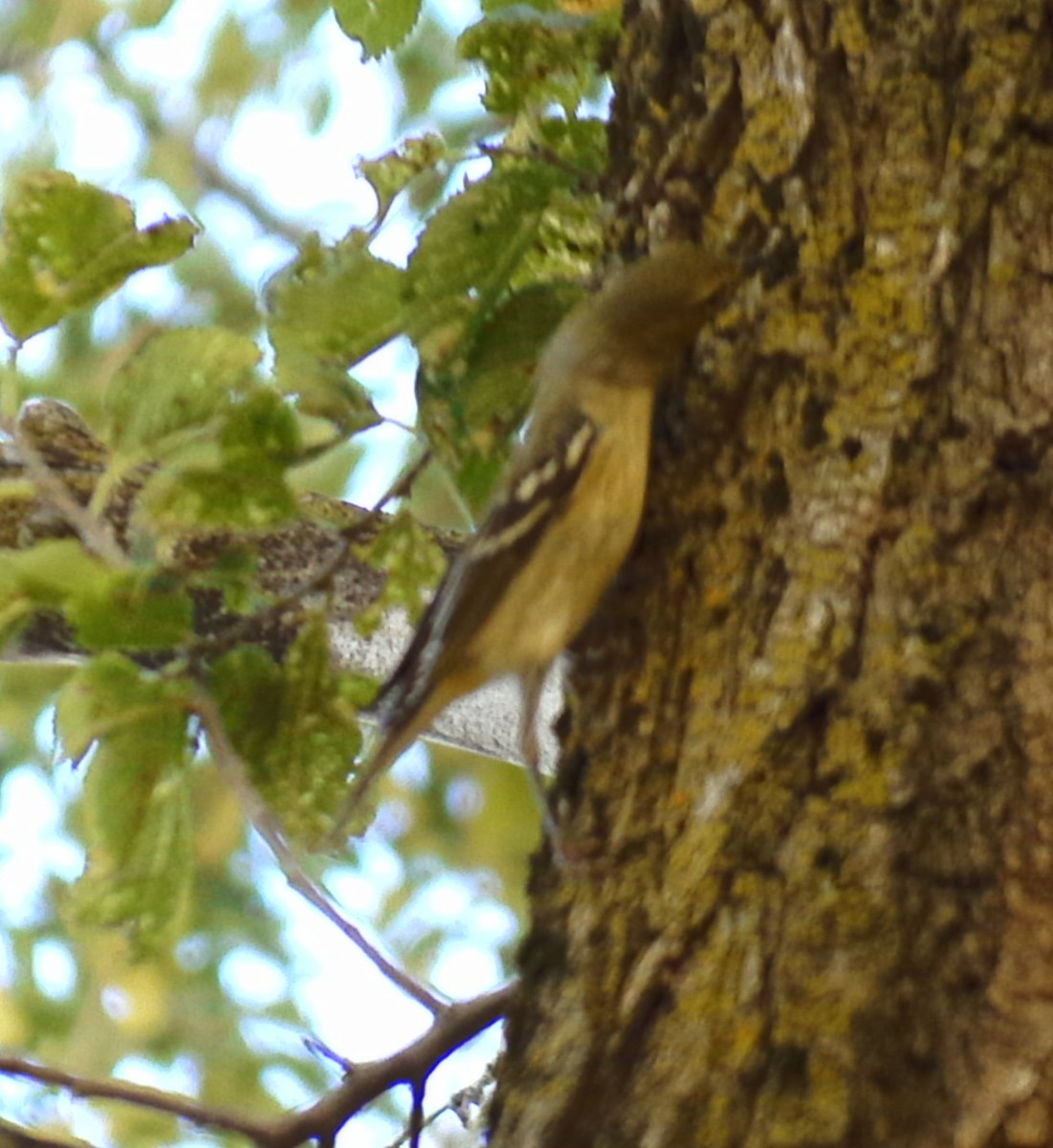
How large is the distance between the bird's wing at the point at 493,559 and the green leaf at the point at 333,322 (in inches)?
4.4

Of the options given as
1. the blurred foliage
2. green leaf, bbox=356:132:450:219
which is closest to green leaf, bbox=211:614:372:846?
the blurred foliage

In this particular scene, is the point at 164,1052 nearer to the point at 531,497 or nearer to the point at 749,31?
the point at 531,497

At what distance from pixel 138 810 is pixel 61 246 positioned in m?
0.36

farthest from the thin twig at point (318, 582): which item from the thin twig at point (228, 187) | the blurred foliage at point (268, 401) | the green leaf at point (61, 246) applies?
the thin twig at point (228, 187)

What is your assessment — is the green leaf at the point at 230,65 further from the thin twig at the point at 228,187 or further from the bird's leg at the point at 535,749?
the bird's leg at the point at 535,749

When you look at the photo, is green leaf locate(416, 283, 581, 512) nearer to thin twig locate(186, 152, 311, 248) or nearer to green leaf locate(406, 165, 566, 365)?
green leaf locate(406, 165, 566, 365)

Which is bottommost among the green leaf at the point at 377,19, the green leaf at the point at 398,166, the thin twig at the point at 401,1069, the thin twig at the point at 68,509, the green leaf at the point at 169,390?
the thin twig at the point at 401,1069

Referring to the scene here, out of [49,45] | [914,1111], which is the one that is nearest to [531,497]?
[914,1111]

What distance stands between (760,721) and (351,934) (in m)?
0.29

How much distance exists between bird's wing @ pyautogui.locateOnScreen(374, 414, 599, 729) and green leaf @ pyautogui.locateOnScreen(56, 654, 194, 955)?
163 millimetres

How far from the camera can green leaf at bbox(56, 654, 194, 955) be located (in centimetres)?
99

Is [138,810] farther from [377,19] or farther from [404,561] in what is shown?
[377,19]

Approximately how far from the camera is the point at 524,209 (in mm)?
1114

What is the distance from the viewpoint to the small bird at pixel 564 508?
103 centimetres
